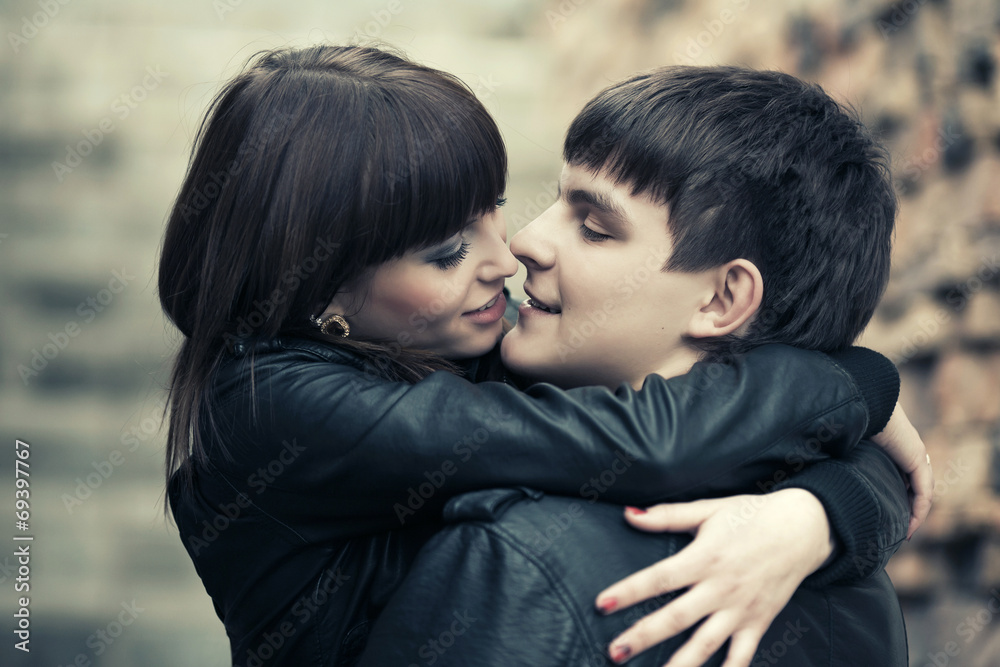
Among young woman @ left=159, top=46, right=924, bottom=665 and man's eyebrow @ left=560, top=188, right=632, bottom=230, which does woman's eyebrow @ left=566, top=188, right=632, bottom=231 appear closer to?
man's eyebrow @ left=560, top=188, right=632, bottom=230

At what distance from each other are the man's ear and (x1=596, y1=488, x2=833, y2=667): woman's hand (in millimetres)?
302

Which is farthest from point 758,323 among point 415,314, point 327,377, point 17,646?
point 17,646

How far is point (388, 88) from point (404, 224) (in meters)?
0.23

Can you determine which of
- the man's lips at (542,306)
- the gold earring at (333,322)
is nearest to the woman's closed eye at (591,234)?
the man's lips at (542,306)

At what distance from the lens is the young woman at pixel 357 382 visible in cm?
118

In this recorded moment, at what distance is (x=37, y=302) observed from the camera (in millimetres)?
3521

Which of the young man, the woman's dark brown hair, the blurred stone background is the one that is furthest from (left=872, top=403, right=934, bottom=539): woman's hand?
the blurred stone background

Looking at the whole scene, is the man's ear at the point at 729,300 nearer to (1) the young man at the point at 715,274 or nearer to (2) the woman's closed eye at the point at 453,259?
(1) the young man at the point at 715,274

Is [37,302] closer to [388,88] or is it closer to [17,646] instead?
[17,646]

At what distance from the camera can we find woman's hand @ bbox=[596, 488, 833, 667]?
3.44ft

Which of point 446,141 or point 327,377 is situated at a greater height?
point 446,141

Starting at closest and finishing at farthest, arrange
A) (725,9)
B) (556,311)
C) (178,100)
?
(556,311) → (725,9) → (178,100)

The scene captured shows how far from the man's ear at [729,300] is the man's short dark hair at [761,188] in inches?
0.9

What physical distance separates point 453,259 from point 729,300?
0.46 m
